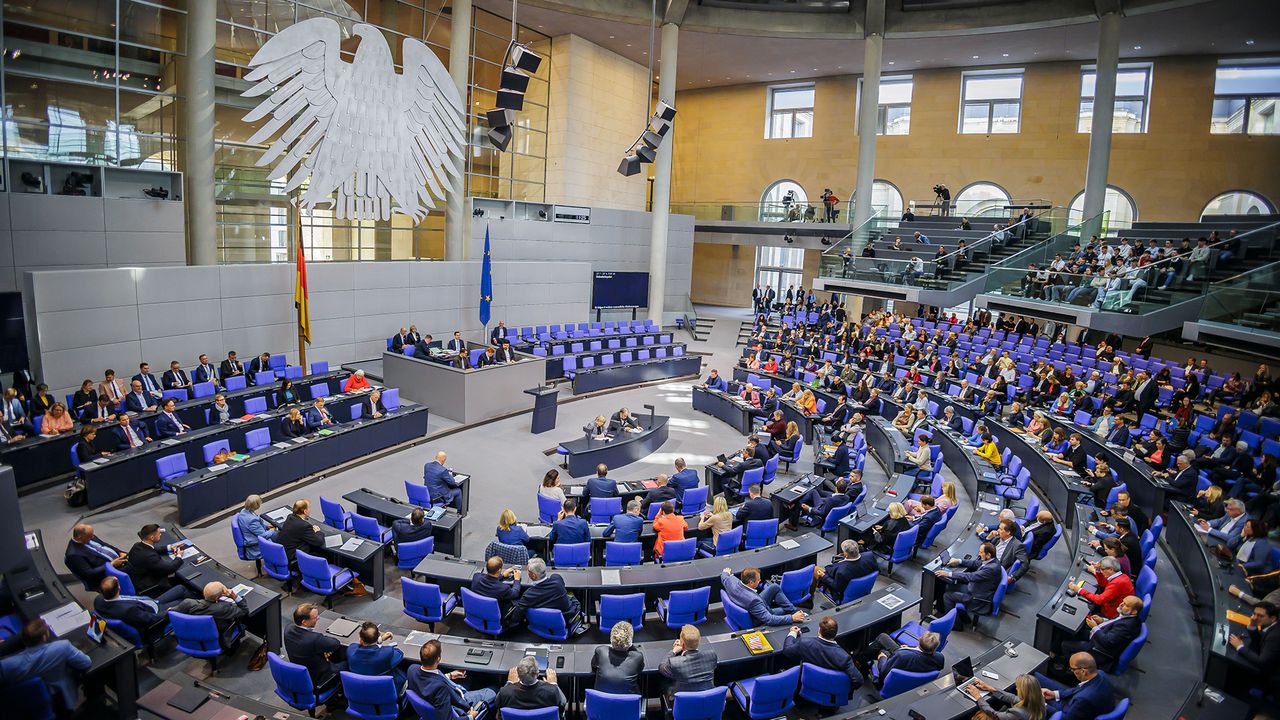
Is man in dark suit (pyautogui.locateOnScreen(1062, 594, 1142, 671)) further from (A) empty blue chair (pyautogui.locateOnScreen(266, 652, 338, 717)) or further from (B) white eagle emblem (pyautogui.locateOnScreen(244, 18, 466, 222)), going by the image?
(B) white eagle emblem (pyautogui.locateOnScreen(244, 18, 466, 222))

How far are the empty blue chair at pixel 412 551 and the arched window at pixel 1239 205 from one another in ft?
95.1

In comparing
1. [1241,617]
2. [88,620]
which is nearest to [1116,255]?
[1241,617]

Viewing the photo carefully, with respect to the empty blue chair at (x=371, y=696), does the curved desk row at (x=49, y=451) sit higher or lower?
higher

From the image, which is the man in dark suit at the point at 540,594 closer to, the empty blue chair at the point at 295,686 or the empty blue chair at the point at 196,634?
the empty blue chair at the point at 295,686

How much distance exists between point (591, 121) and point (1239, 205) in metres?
23.8

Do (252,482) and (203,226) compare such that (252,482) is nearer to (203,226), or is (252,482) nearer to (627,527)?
(627,527)

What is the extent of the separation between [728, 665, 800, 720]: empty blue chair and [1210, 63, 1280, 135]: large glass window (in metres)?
29.8

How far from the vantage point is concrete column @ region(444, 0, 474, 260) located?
19672mm

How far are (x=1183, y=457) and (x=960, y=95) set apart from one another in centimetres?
2401

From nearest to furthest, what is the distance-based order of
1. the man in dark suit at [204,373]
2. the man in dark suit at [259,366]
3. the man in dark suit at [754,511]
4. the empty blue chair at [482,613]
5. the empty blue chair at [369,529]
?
the empty blue chair at [482,613] < the empty blue chair at [369,529] < the man in dark suit at [754,511] < the man in dark suit at [204,373] < the man in dark suit at [259,366]

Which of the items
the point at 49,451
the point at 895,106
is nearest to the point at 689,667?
the point at 49,451

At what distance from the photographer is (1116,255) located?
18.4 m

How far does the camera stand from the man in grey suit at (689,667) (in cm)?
543

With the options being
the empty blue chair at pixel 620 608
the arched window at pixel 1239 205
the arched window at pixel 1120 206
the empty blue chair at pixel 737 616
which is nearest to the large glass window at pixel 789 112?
the arched window at pixel 1120 206
